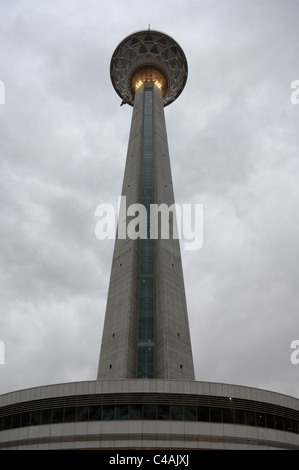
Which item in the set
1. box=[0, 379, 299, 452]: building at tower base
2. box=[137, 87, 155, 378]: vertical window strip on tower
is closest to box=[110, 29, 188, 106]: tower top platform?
box=[137, 87, 155, 378]: vertical window strip on tower

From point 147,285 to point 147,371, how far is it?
1192cm

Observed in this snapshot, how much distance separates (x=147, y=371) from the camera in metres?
61.1

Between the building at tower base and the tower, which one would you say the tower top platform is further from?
the building at tower base

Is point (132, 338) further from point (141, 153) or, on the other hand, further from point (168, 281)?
point (141, 153)

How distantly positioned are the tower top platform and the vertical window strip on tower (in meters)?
12.4

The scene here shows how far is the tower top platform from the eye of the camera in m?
93.9

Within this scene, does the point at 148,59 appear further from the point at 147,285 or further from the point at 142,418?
the point at 142,418

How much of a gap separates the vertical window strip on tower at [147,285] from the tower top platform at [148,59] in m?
12.4

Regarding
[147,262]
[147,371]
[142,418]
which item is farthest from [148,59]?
[142,418]

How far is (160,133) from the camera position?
84875 mm

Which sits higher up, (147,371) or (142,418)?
(147,371)
